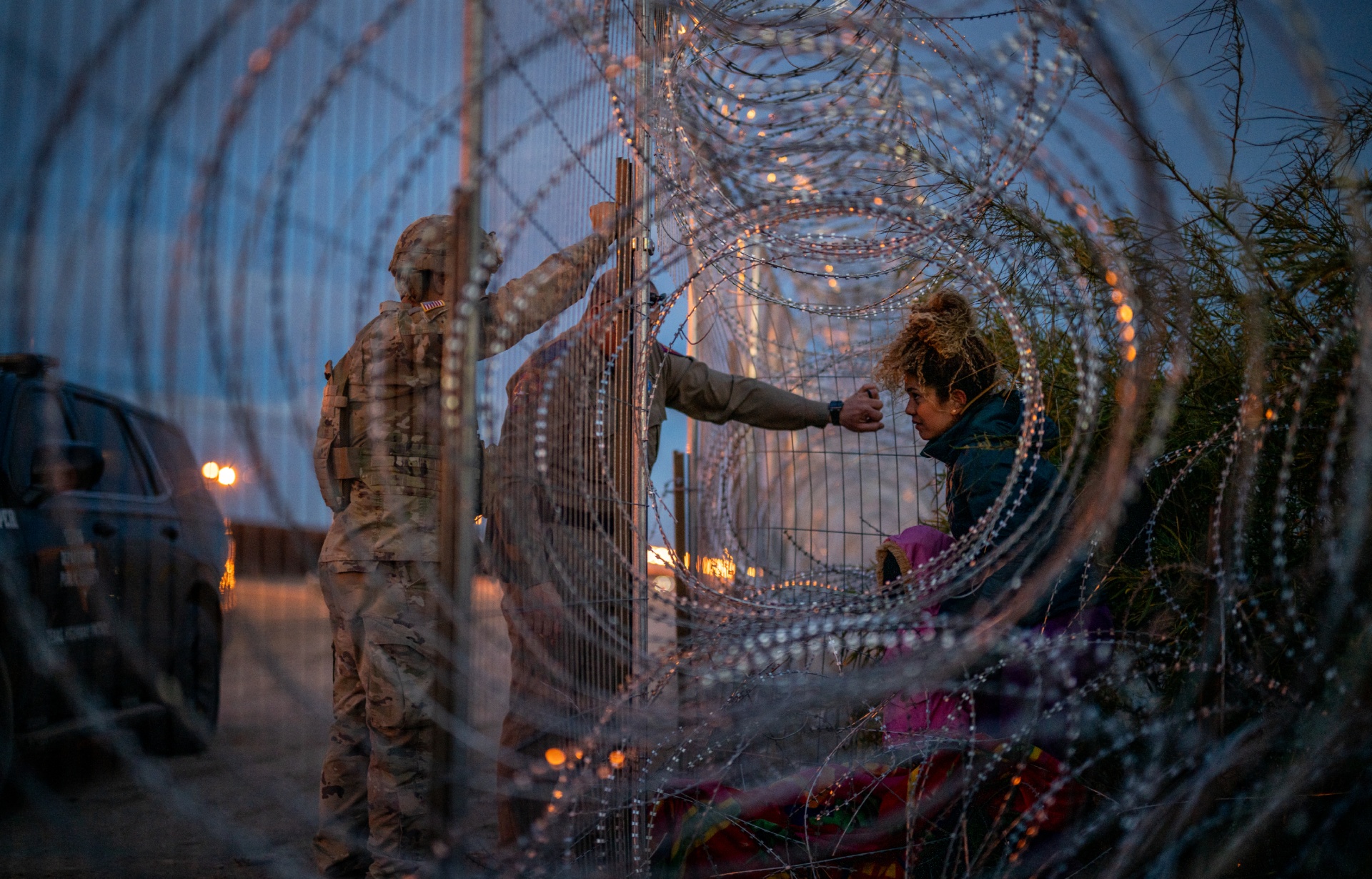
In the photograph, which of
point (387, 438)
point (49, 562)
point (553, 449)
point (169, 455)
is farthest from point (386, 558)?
point (169, 455)

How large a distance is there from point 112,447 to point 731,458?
3.00m

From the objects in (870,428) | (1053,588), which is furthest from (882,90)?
(1053,588)

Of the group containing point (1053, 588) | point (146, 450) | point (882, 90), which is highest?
point (882, 90)

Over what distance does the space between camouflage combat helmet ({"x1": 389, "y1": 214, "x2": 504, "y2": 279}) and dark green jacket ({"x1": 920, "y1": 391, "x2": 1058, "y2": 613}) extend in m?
1.72

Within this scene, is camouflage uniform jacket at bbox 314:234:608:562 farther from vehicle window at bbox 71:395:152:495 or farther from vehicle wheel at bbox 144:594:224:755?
vehicle wheel at bbox 144:594:224:755

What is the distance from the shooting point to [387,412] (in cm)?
302

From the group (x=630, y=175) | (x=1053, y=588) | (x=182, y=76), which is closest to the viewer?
(x=182, y=76)

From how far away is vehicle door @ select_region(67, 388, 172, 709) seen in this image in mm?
4195

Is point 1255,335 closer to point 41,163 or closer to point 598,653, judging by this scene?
point 598,653

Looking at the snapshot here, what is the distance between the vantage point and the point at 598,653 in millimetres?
2990

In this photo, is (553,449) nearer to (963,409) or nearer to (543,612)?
(543,612)

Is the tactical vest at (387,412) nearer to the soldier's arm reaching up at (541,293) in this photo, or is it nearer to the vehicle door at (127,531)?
the soldier's arm reaching up at (541,293)

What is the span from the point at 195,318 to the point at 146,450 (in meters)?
3.36

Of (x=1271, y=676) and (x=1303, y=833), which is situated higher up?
(x=1271, y=676)
